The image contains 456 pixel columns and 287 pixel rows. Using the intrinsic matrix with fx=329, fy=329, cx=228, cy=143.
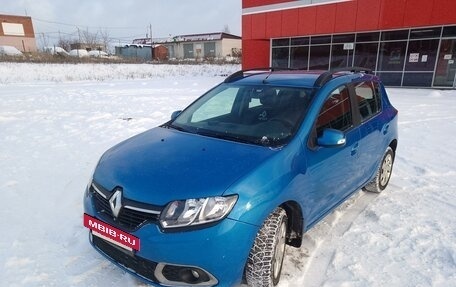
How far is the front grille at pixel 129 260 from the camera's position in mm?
2174

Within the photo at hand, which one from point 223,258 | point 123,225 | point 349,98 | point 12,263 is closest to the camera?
point 223,258

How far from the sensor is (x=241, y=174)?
7.32 ft

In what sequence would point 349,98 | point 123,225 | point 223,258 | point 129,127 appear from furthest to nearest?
point 129,127 < point 349,98 < point 123,225 < point 223,258

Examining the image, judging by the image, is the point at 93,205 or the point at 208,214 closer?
the point at 208,214

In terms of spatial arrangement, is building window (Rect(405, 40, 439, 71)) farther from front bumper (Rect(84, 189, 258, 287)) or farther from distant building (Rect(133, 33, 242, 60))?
distant building (Rect(133, 33, 242, 60))

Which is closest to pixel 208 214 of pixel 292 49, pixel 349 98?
pixel 349 98

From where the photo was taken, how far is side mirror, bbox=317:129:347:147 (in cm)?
272

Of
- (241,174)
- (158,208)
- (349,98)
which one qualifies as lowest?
(158,208)

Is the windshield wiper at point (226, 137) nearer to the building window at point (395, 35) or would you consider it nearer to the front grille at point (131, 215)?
the front grille at point (131, 215)

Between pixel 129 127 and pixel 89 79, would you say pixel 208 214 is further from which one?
pixel 89 79

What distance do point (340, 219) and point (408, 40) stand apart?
636 inches

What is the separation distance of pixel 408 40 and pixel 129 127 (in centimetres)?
1518

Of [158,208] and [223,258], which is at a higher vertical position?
[158,208]

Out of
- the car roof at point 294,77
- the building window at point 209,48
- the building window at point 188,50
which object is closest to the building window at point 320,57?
the car roof at point 294,77
